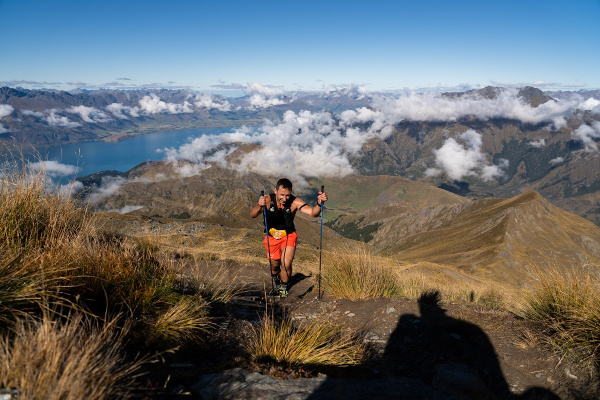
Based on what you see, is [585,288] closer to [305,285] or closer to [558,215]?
[305,285]

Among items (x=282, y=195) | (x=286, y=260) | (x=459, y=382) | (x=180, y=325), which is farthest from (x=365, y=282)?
(x=180, y=325)

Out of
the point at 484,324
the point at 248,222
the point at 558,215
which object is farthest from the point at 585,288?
the point at 558,215

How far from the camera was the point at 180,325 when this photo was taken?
446 centimetres

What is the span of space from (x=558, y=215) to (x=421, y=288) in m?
187

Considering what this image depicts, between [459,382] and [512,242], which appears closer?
[459,382]

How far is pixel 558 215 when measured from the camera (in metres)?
151

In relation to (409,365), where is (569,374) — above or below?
above

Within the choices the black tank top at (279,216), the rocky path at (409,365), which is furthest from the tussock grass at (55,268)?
the black tank top at (279,216)

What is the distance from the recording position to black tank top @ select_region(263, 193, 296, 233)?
8453 mm

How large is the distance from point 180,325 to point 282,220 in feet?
14.7

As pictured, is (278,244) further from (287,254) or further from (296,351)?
(296,351)

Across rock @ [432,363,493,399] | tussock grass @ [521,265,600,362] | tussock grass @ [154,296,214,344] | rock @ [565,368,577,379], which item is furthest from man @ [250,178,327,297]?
rock @ [565,368,577,379]

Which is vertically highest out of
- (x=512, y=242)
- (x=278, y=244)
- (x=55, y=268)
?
(x=55, y=268)

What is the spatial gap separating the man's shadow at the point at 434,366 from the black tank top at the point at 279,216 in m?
3.74
